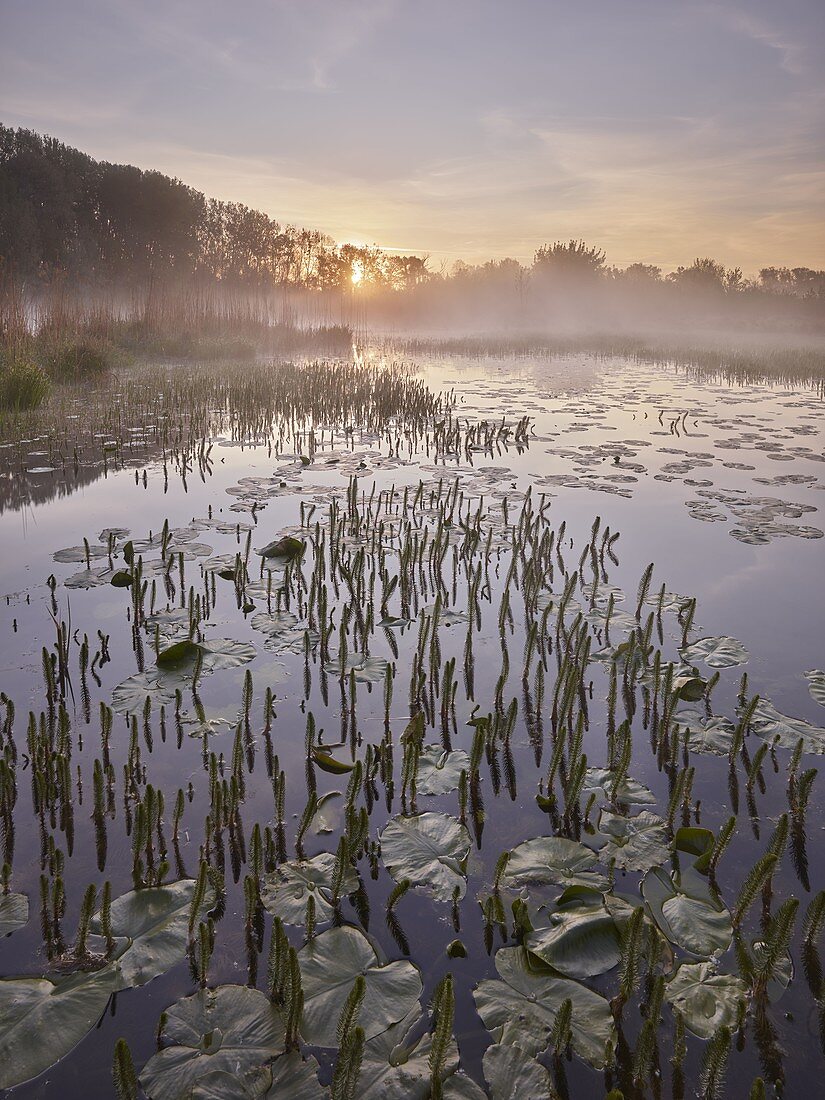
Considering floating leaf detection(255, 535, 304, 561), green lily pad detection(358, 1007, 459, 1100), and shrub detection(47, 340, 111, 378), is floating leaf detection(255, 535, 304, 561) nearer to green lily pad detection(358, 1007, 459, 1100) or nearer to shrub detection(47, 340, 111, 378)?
green lily pad detection(358, 1007, 459, 1100)

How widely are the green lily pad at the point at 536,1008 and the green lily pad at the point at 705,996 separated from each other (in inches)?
8.5

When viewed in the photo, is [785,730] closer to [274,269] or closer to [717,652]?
[717,652]

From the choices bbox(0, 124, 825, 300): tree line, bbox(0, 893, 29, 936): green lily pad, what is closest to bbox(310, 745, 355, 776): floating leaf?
bbox(0, 893, 29, 936): green lily pad

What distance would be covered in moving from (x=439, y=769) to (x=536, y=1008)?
1061mm

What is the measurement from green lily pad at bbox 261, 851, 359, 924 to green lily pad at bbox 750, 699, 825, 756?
2063 millimetres

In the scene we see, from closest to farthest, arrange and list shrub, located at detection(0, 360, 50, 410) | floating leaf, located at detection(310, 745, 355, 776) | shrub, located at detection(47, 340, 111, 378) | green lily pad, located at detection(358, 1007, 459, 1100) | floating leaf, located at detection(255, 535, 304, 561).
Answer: green lily pad, located at detection(358, 1007, 459, 1100)
floating leaf, located at detection(310, 745, 355, 776)
floating leaf, located at detection(255, 535, 304, 561)
shrub, located at detection(0, 360, 50, 410)
shrub, located at detection(47, 340, 111, 378)

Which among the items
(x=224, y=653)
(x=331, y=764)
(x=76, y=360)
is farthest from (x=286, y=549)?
(x=76, y=360)

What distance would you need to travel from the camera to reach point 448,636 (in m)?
4.05

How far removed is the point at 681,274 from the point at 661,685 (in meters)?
81.8

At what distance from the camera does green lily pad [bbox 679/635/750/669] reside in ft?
12.2

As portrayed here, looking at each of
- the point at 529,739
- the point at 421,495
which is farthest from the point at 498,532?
the point at 529,739

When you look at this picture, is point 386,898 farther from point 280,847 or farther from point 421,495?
point 421,495

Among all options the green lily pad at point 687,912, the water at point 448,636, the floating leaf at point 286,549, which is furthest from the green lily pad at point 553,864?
the floating leaf at point 286,549

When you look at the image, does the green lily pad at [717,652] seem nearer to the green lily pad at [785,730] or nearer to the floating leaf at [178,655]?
the green lily pad at [785,730]
